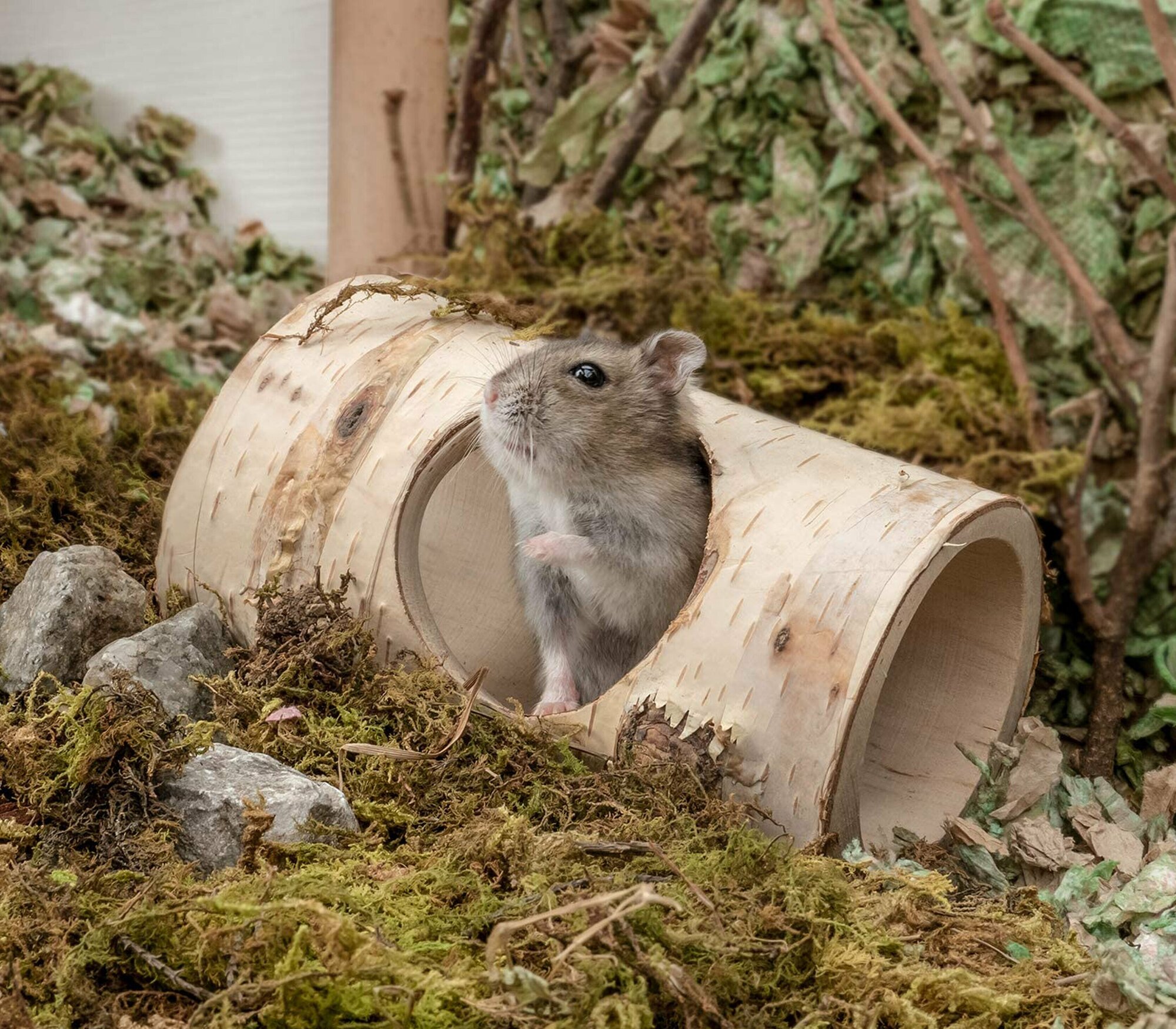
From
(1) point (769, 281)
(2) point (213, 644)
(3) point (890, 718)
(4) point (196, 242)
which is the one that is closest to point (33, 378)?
(4) point (196, 242)

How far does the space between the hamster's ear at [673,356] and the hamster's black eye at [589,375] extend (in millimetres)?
144

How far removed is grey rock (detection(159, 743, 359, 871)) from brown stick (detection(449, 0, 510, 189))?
289 cm

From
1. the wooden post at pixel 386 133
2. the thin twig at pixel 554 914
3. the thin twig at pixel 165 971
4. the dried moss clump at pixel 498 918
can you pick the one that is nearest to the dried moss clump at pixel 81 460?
the wooden post at pixel 386 133

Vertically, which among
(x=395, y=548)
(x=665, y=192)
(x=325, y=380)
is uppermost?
(x=665, y=192)

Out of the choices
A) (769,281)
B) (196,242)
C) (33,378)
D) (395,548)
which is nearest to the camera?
(395,548)

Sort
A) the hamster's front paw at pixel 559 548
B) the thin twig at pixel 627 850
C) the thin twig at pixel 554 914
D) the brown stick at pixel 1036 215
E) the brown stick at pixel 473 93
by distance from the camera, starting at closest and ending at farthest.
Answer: the thin twig at pixel 554 914 < the thin twig at pixel 627 850 < the hamster's front paw at pixel 559 548 < the brown stick at pixel 1036 215 < the brown stick at pixel 473 93

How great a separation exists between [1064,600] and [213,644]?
2.69 metres

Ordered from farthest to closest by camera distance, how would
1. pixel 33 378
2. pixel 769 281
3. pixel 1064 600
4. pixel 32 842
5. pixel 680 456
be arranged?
pixel 769 281
pixel 33 378
pixel 1064 600
pixel 680 456
pixel 32 842

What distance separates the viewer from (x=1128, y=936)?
105 inches

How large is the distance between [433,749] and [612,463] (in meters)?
0.84

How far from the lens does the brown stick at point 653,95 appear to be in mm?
4699

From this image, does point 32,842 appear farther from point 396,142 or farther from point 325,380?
point 396,142

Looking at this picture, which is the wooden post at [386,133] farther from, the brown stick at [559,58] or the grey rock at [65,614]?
the grey rock at [65,614]

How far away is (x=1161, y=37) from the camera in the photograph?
3832 millimetres
